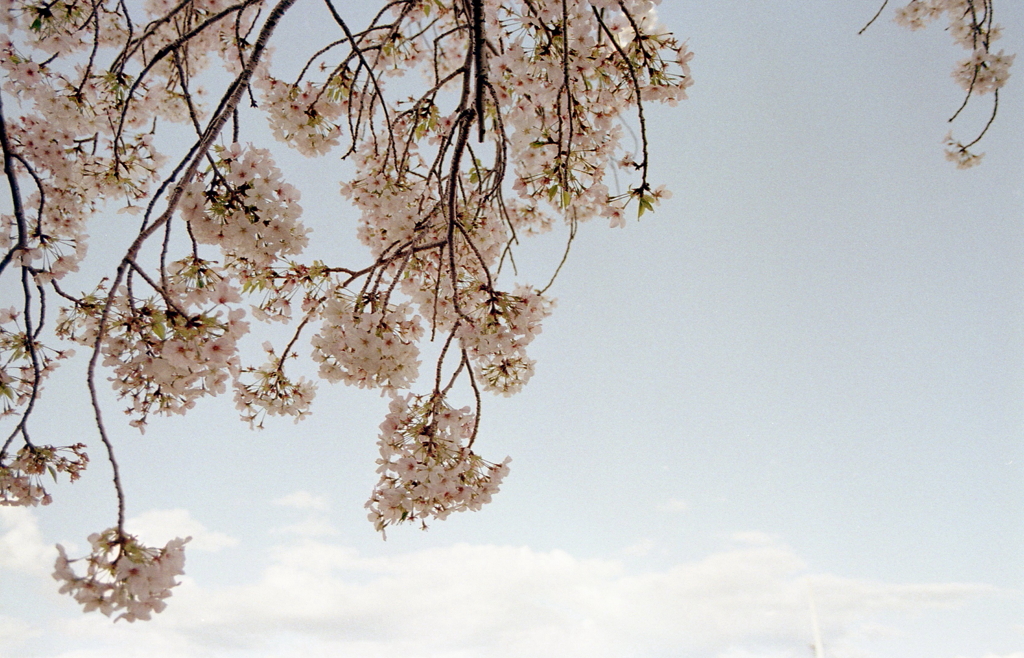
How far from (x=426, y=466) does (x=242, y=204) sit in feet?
1.94

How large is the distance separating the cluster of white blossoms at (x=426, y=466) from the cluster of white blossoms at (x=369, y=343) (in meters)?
0.07

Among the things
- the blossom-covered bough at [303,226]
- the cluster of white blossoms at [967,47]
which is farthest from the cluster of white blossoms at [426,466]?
the cluster of white blossoms at [967,47]

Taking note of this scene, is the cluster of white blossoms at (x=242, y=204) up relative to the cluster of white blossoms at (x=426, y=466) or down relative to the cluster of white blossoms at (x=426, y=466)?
up

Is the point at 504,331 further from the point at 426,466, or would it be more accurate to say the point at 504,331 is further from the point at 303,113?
the point at 303,113

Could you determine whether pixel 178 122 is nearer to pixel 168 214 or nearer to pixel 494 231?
pixel 494 231

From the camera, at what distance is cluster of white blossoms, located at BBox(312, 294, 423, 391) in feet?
3.95

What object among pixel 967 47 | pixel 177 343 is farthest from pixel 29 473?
pixel 967 47

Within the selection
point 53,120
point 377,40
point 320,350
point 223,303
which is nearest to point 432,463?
point 320,350

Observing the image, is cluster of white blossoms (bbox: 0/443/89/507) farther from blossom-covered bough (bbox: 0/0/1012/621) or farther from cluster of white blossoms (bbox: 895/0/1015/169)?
cluster of white blossoms (bbox: 895/0/1015/169)

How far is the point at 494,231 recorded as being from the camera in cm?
181

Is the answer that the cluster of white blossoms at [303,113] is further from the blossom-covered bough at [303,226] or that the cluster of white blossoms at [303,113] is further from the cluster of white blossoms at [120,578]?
the cluster of white blossoms at [120,578]

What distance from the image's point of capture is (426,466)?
1.19m

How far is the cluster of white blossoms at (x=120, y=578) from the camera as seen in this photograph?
77cm

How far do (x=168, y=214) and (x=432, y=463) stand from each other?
64 centimetres
